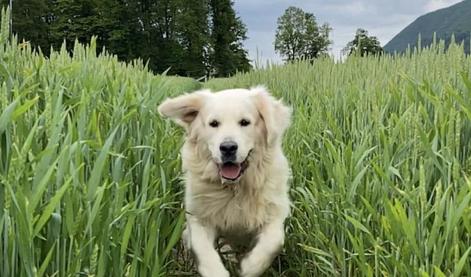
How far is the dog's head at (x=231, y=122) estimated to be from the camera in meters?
2.94

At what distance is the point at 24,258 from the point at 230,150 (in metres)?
1.53

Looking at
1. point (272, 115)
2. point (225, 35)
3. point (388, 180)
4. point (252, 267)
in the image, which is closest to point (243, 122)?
point (272, 115)

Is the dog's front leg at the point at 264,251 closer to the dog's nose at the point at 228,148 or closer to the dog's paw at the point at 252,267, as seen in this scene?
the dog's paw at the point at 252,267

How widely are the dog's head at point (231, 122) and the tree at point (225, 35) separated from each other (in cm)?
5295

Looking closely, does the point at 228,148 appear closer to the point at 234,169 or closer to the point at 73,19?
the point at 234,169

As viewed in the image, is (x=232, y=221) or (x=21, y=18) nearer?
(x=232, y=221)

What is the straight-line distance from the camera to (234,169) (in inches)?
118

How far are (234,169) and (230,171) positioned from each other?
0.03m

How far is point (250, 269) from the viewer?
263 centimetres

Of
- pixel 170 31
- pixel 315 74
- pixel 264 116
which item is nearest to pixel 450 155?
pixel 264 116

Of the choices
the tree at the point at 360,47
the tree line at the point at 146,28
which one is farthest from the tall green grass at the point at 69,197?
the tree line at the point at 146,28

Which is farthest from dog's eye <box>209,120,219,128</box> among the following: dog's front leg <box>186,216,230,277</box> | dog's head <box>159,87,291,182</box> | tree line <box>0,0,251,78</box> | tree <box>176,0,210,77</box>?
tree <box>176,0,210,77</box>

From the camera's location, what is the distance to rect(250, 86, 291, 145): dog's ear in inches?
124

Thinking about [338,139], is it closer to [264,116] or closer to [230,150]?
[264,116]
